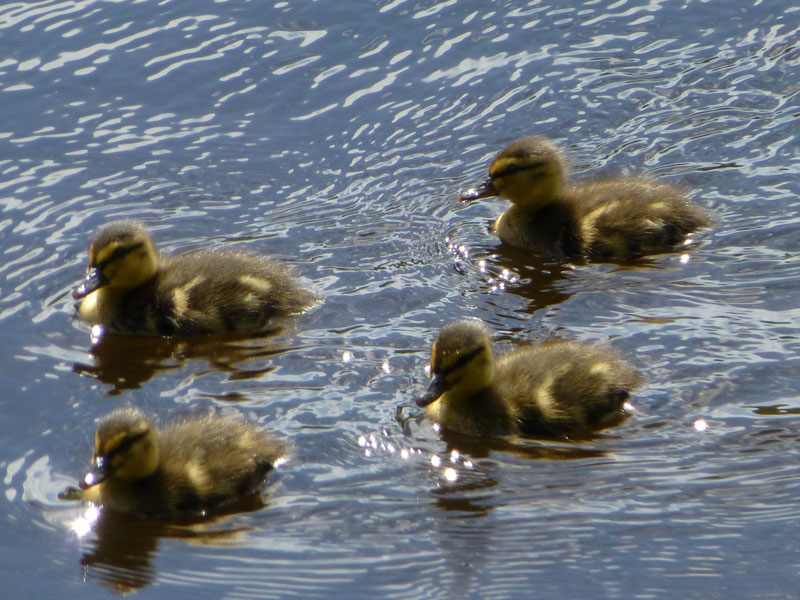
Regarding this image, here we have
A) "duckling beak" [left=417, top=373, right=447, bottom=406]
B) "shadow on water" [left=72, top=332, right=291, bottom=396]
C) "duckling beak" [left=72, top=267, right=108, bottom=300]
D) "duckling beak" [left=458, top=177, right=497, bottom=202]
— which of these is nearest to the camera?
"duckling beak" [left=417, top=373, right=447, bottom=406]

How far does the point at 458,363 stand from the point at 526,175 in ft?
6.04

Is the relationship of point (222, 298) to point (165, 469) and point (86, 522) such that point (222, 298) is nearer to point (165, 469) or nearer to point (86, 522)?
point (165, 469)

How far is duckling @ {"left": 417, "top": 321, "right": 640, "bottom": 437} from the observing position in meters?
5.33

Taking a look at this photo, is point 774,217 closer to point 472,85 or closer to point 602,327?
point 602,327

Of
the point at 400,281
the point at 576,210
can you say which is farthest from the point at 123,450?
the point at 576,210

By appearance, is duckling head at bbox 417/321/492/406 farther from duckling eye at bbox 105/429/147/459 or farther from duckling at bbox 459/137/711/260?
duckling at bbox 459/137/711/260

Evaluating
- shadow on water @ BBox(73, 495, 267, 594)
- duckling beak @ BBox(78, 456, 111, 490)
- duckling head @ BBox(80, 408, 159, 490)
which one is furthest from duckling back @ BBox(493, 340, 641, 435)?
duckling beak @ BBox(78, 456, 111, 490)

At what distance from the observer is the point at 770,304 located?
6.10m

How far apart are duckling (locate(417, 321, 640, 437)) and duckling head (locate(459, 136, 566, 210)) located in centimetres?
167

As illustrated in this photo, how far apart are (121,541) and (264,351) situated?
1.45 m

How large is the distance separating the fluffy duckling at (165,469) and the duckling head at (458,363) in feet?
2.35

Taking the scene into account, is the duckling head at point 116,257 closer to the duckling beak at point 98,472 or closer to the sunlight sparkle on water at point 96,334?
the sunlight sparkle on water at point 96,334

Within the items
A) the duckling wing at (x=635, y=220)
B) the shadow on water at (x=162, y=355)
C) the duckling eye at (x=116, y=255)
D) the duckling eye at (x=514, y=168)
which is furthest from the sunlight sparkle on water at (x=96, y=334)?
the duckling wing at (x=635, y=220)

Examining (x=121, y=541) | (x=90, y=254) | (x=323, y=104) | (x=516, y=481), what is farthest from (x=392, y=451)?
(x=323, y=104)
